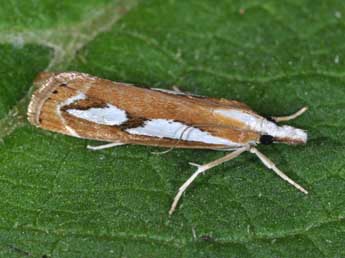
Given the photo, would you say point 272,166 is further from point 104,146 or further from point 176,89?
point 104,146

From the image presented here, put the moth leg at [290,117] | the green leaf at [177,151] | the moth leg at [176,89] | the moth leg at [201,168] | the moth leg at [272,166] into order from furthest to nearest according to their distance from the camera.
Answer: the moth leg at [176,89] → the moth leg at [290,117] → the moth leg at [272,166] → the moth leg at [201,168] → the green leaf at [177,151]

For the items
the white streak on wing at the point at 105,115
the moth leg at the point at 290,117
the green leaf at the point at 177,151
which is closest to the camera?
the green leaf at the point at 177,151

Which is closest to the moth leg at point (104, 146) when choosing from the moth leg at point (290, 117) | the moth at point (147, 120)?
the moth at point (147, 120)

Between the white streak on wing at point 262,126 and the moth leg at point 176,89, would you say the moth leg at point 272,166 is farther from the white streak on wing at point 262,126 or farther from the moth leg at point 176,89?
the moth leg at point 176,89

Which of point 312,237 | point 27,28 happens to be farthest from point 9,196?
point 312,237

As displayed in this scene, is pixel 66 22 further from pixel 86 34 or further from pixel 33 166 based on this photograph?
pixel 33 166

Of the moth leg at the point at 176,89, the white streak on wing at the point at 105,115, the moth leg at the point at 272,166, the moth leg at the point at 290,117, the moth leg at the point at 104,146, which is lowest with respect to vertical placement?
the moth leg at the point at 272,166

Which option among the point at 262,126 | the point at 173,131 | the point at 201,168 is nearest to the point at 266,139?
the point at 262,126

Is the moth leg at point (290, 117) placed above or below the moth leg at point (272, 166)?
above
